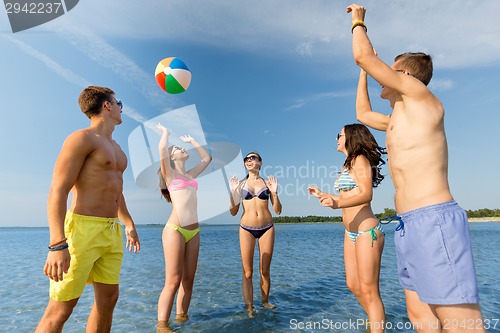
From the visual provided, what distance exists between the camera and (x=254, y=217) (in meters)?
6.04

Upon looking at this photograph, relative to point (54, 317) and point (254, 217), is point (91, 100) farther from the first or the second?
point (254, 217)

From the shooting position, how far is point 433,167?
7.86 ft

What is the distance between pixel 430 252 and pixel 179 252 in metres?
3.82

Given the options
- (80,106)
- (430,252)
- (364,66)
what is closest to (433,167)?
(430,252)

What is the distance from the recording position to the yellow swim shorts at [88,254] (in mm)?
3078

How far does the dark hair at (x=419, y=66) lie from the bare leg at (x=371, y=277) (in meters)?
2.07

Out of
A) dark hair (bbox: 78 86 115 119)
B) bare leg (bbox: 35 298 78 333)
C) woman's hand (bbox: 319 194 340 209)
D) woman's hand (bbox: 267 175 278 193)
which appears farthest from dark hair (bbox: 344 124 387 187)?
bare leg (bbox: 35 298 78 333)

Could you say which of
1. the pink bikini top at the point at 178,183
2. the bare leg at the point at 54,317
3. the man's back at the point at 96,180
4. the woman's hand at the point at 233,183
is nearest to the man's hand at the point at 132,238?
the man's back at the point at 96,180

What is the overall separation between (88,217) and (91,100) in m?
1.39

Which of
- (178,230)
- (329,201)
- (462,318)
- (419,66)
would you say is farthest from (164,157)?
(462,318)

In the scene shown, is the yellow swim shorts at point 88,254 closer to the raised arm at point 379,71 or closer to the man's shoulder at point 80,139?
the man's shoulder at point 80,139

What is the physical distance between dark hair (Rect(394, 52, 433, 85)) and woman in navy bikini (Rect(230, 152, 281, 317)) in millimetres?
3781

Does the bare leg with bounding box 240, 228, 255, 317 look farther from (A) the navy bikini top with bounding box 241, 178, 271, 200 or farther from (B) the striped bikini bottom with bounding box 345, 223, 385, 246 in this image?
(B) the striped bikini bottom with bounding box 345, 223, 385, 246

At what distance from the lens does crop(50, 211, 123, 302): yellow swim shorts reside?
10.1 feet
